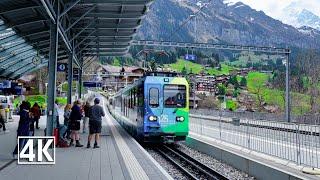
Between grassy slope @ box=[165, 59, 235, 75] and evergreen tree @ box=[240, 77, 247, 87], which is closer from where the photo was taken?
evergreen tree @ box=[240, 77, 247, 87]

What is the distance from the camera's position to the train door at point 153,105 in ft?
66.6

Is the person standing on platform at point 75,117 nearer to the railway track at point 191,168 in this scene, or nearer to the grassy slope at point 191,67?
the railway track at point 191,168

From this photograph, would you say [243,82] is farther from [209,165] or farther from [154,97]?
[209,165]

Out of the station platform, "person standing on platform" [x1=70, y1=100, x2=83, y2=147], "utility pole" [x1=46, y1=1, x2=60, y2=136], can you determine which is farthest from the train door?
"utility pole" [x1=46, y1=1, x2=60, y2=136]

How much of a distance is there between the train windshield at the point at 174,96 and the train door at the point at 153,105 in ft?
0.95

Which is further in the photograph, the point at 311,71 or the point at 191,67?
the point at 191,67

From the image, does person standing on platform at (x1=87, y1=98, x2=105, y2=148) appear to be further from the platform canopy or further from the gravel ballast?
the platform canopy

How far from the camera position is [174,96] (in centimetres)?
2094

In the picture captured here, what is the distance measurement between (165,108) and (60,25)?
571cm

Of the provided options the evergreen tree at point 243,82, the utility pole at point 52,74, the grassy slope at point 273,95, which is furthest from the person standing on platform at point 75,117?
the evergreen tree at point 243,82

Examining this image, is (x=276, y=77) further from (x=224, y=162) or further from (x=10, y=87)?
(x=224, y=162)

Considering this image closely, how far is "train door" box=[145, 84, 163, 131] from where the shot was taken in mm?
20312

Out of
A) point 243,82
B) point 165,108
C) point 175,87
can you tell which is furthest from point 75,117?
point 243,82

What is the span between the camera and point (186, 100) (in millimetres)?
20922
